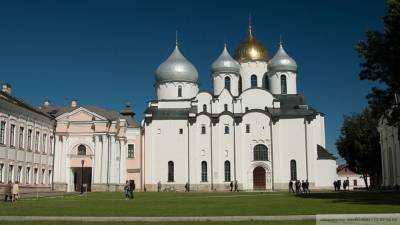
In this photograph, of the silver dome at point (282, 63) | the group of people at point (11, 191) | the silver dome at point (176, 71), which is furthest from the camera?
the silver dome at point (282, 63)

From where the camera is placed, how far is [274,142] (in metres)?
67.8

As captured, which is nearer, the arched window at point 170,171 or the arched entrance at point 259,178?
the arched entrance at point 259,178

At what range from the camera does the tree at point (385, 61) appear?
29750 millimetres

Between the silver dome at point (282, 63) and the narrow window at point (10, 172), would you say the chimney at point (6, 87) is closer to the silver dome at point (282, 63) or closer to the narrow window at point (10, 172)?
the narrow window at point (10, 172)

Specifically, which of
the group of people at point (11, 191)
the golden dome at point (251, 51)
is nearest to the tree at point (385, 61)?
the group of people at point (11, 191)

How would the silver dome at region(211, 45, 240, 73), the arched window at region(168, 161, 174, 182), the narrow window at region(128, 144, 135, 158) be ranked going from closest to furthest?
the arched window at region(168, 161, 174, 182) → the narrow window at region(128, 144, 135, 158) → the silver dome at region(211, 45, 240, 73)

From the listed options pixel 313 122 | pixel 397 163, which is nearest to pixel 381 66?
pixel 397 163

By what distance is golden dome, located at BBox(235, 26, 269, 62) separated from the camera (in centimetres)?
7581

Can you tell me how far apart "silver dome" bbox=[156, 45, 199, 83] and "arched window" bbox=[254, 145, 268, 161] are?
12954 millimetres

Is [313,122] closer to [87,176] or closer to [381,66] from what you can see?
[87,176]

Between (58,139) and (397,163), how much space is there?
38712mm

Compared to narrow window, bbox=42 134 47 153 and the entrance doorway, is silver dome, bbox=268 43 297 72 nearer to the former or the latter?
the entrance doorway

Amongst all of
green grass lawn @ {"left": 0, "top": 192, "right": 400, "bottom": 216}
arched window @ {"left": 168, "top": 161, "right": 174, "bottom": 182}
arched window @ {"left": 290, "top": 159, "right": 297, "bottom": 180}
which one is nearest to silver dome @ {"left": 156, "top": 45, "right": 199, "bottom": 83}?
arched window @ {"left": 168, "top": 161, "right": 174, "bottom": 182}

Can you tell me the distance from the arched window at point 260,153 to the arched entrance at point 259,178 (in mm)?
1163
